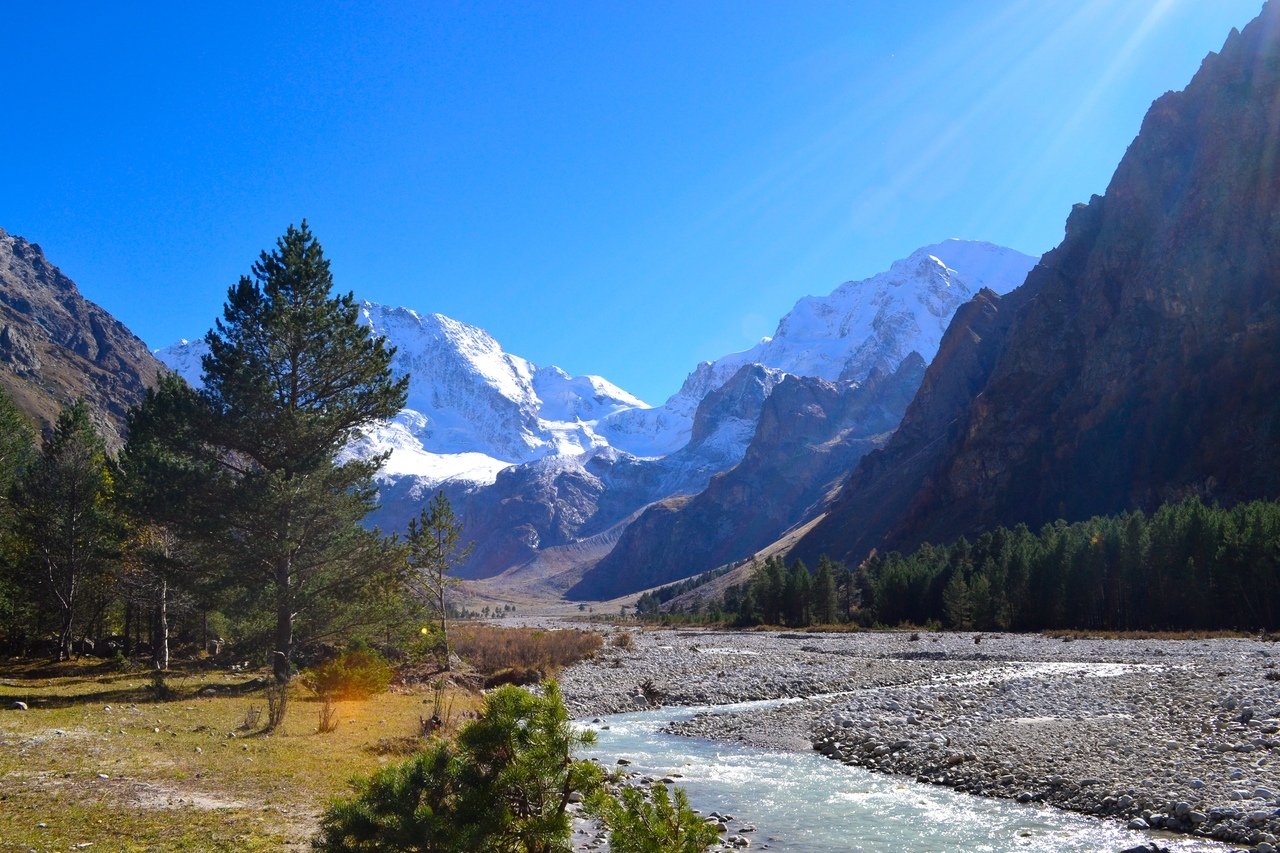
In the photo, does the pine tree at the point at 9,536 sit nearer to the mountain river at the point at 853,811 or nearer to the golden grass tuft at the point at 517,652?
the golden grass tuft at the point at 517,652

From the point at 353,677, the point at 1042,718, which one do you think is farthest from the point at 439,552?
the point at 1042,718

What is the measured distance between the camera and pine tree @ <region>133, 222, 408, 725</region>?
26359 millimetres

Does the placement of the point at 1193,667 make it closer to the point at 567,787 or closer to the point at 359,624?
the point at 359,624

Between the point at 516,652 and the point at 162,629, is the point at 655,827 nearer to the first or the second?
the point at 162,629

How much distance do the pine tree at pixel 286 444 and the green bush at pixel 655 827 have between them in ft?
67.8

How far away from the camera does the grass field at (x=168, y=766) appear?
1087cm

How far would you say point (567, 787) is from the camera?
8148 mm

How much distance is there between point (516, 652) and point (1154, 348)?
498ft

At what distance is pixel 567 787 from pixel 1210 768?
53.6 feet

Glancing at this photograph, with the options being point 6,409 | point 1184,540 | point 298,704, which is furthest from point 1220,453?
point 6,409

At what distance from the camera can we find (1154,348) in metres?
150

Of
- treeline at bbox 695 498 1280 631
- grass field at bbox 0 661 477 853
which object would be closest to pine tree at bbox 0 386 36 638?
grass field at bbox 0 661 477 853

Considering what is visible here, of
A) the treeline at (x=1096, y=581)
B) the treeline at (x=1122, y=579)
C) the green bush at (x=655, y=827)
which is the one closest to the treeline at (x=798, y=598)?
the treeline at (x=1096, y=581)

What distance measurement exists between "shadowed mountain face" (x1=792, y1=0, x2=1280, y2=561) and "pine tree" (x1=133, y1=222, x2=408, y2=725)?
4922 inches
